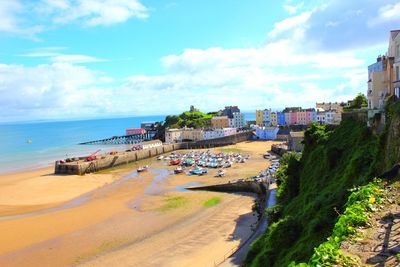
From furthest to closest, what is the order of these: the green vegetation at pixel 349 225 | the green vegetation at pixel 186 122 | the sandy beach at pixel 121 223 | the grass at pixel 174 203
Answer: the green vegetation at pixel 186 122
the grass at pixel 174 203
the sandy beach at pixel 121 223
the green vegetation at pixel 349 225

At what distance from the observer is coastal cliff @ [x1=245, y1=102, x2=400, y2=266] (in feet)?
36.0

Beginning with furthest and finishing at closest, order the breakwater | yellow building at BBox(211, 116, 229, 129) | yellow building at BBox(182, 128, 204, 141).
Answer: yellow building at BBox(211, 116, 229, 129) → yellow building at BBox(182, 128, 204, 141) → the breakwater

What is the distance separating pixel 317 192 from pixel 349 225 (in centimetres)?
852

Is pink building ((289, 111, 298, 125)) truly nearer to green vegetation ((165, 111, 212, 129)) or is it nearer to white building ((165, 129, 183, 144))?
green vegetation ((165, 111, 212, 129))

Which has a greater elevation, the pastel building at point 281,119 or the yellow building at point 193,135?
the pastel building at point 281,119

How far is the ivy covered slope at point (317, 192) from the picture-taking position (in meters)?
10.9

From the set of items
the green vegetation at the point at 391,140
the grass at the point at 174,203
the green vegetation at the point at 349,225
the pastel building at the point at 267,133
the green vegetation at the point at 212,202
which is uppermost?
the green vegetation at the point at 391,140

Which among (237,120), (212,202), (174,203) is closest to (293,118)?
(237,120)

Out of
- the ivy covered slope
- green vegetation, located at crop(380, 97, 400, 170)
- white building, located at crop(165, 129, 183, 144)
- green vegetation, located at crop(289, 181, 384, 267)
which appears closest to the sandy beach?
the ivy covered slope

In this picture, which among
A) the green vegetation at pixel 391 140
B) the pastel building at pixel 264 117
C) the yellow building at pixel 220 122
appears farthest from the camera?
the pastel building at pixel 264 117

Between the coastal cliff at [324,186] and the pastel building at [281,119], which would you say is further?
the pastel building at [281,119]

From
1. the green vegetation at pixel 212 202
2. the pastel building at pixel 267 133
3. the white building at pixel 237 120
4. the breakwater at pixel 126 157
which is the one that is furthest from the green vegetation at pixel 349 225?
the white building at pixel 237 120

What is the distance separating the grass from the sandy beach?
0.10 meters

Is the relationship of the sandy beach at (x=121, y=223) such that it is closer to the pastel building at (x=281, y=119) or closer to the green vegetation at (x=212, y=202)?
the green vegetation at (x=212, y=202)
